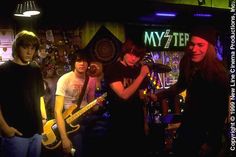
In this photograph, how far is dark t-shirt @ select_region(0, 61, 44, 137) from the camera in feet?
14.5

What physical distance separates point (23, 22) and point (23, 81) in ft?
8.24

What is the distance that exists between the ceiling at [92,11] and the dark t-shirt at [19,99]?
2023 millimetres

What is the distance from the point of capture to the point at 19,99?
448 centimetres

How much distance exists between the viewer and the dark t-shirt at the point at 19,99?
4.42m

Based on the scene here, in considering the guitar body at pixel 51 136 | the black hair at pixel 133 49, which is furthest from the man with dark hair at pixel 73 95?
the black hair at pixel 133 49

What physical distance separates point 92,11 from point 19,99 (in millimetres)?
3332

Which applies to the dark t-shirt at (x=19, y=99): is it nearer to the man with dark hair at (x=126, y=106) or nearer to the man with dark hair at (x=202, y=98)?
the man with dark hair at (x=126, y=106)

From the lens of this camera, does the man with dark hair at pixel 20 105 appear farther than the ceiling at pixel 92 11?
No

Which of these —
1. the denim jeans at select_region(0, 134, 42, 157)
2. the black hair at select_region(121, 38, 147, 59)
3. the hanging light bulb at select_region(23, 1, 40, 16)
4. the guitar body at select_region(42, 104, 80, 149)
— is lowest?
the guitar body at select_region(42, 104, 80, 149)

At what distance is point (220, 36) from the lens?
9.95 m

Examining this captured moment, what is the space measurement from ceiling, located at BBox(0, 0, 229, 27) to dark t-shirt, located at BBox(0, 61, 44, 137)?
2.02 meters

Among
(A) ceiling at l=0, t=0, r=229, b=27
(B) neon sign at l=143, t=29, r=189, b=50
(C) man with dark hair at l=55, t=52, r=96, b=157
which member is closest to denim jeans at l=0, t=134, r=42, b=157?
(C) man with dark hair at l=55, t=52, r=96, b=157

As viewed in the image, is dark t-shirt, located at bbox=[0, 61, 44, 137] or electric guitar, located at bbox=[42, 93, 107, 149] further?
electric guitar, located at bbox=[42, 93, 107, 149]

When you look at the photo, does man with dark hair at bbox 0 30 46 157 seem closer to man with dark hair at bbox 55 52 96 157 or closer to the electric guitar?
man with dark hair at bbox 55 52 96 157
